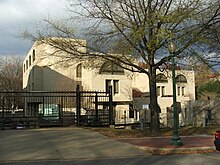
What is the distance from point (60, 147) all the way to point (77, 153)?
136 centimetres

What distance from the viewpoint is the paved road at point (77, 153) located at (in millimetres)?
11672

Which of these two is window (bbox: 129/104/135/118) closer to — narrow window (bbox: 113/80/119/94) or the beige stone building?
the beige stone building

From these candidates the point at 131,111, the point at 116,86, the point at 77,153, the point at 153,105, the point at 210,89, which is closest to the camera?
the point at 77,153

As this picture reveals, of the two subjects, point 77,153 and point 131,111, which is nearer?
point 77,153

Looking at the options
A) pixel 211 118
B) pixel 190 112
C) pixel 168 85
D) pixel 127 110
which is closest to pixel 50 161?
pixel 211 118

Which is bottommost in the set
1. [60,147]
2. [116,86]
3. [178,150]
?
[178,150]

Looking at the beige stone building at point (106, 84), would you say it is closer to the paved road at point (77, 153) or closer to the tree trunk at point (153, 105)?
the tree trunk at point (153, 105)

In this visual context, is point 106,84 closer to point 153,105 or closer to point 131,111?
point 131,111

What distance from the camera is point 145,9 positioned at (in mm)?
18250

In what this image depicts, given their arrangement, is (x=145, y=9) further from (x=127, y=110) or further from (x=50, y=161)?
(x=127, y=110)

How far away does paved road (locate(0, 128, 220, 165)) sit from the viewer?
11672 mm

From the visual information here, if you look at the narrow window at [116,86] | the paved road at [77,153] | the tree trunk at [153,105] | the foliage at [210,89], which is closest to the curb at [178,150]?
the paved road at [77,153]

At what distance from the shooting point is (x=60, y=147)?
1427 centimetres

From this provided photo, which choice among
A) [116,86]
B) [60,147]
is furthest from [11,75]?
[60,147]
